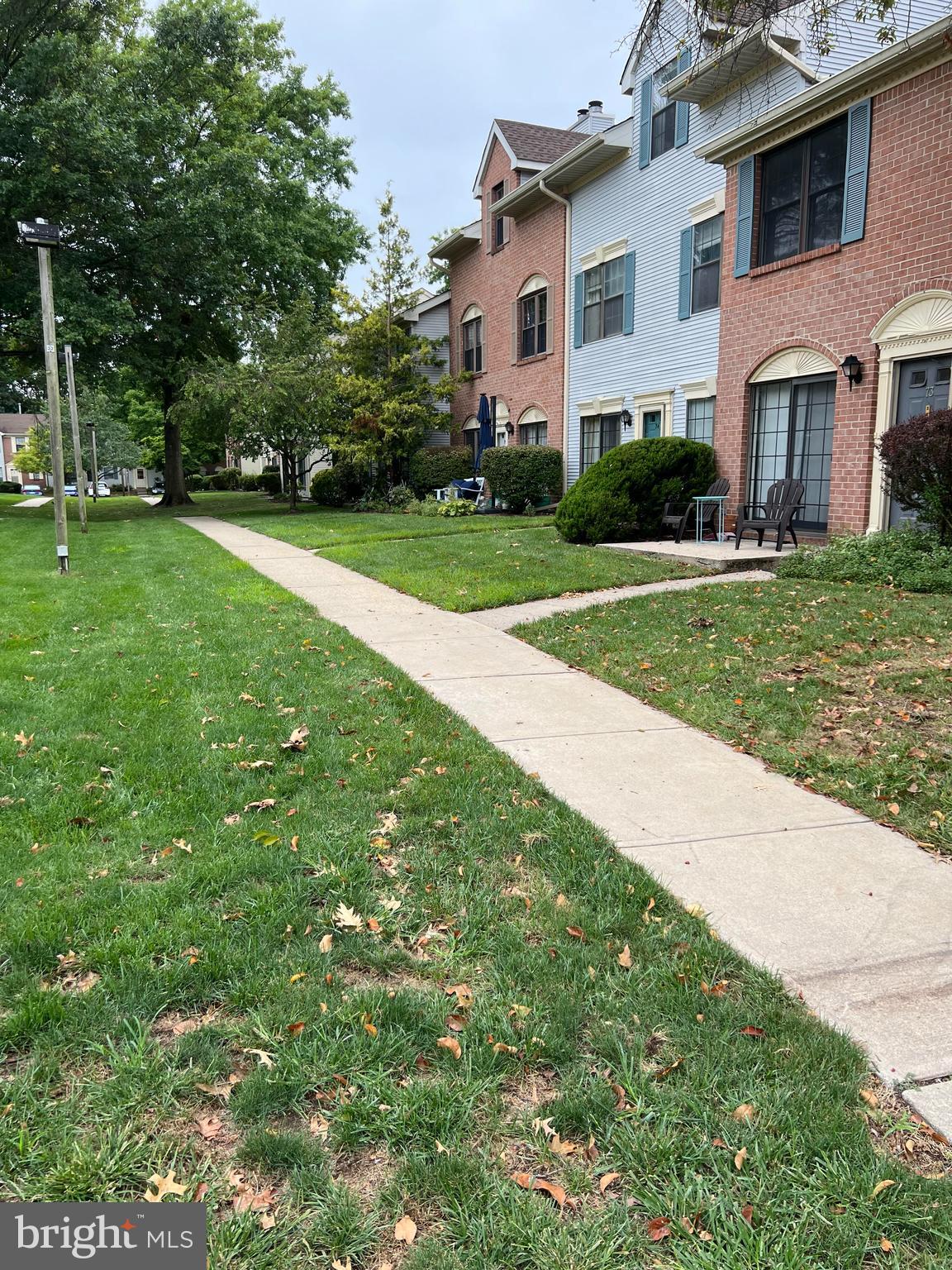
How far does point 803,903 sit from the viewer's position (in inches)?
122

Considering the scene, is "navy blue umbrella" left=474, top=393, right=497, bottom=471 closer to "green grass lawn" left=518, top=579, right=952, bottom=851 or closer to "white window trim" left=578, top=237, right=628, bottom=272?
"white window trim" left=578, top=237, right=628, bottom=272

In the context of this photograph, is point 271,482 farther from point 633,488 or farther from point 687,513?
point 687,513

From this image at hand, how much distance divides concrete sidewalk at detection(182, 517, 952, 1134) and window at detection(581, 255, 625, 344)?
13.6 meters

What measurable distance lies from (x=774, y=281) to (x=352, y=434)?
13.1 meters

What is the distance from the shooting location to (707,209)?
14.6 meters

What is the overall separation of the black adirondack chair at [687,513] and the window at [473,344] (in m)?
12.1

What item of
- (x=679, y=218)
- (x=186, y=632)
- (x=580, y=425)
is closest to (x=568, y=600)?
(x=186, y=632)

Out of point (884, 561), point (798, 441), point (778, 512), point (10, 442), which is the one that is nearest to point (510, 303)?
point (798, 441)

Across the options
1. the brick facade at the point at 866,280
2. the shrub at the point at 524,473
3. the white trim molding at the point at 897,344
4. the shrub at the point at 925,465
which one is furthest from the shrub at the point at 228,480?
the shrub at the point at 925,465

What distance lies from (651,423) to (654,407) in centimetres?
41

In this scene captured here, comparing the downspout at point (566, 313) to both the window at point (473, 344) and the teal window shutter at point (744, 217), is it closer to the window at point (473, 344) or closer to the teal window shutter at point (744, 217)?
the window at point (473, 344)

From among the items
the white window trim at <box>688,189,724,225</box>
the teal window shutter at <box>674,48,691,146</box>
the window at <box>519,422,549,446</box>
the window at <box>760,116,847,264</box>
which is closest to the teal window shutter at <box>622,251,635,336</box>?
the white window trim at <box>688,189,724,225</box>

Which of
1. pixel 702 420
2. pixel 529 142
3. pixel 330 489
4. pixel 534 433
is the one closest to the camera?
pixel 702 420

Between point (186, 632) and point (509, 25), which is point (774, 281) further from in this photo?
point (186, 632)
